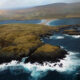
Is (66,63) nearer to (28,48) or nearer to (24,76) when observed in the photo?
(24,76)

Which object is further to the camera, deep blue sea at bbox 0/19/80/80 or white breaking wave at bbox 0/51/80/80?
white breaking wave at bbox 0/51/80/80

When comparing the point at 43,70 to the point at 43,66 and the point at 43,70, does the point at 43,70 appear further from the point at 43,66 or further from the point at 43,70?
the point at 43,66

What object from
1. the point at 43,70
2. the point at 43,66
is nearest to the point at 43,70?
the point at 43,70

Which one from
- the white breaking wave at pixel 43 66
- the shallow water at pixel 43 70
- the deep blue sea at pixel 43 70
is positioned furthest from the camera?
the white breaking wave at pixel 43 66

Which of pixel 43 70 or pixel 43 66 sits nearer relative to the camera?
pixel 43 70

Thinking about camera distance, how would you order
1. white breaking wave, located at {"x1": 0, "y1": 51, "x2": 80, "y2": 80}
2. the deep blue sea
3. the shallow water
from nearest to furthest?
the deep blue sea, the shallow water, white breaking wave, located at {"x1": 0, "y1": 51, "x2": 80, "y2": 80}

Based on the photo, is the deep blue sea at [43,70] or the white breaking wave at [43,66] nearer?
the deep blue sea at [43,70]

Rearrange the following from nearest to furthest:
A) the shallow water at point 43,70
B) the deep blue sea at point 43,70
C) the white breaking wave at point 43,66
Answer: the deep blue sea at point 43,70 < the shallow water at point 43,70 < the white breaking wave at point 43,66

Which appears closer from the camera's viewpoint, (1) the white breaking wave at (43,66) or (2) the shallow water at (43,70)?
(2) the shallow water at (43,70)

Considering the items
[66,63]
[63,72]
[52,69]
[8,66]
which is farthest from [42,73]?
[8,66]
